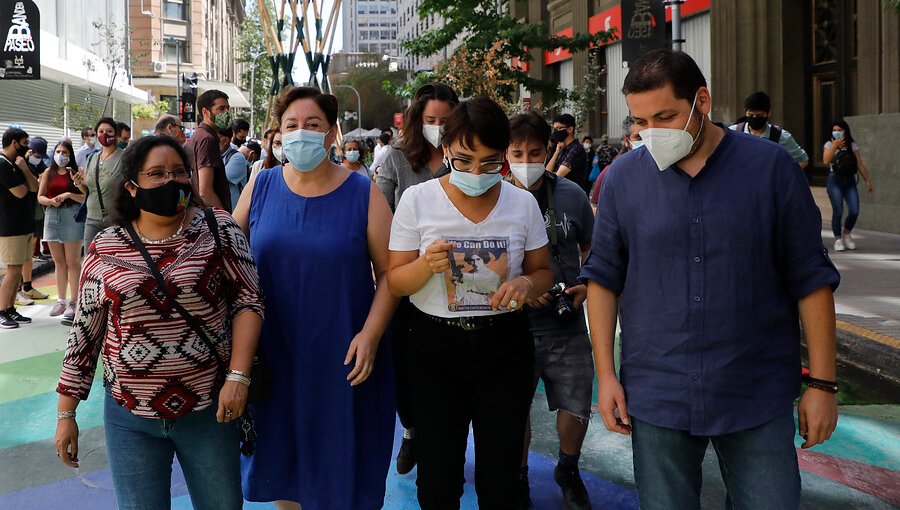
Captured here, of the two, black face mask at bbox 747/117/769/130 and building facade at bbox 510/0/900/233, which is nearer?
black face mask at bbox 747/117/769/130

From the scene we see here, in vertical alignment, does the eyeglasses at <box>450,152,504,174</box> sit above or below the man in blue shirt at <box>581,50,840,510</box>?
above

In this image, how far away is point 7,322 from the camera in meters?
9.69

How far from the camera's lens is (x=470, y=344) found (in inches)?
133

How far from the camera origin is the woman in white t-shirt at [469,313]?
3400 millimetres

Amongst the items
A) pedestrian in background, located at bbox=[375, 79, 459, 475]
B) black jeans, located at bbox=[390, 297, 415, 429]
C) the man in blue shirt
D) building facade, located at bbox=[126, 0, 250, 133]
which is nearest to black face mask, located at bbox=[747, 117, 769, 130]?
pedestrian in background, located at bbox=[375, 79, 459, 475]

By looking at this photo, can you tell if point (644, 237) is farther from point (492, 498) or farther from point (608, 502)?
point (608, 502)

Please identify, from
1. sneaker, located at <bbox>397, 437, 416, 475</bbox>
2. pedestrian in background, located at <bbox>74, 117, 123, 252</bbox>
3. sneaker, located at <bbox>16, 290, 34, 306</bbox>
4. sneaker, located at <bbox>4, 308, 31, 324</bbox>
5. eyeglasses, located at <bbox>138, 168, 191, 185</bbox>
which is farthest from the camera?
sneaker, located at <bbox>16, 290, 34, 306</bbox>

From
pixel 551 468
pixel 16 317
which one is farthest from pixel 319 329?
pixel 16 317

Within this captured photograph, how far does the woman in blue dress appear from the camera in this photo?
3613 millimetres

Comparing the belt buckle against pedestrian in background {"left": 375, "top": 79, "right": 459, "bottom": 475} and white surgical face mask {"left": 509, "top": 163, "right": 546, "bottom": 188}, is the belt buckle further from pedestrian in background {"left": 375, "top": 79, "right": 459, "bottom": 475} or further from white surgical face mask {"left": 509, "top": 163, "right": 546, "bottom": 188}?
pedestrian in background {"left": 375, "top": 79, "right": 459, "bottom": 475}

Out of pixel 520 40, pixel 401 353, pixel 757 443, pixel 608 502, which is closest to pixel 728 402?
pixel 757 443

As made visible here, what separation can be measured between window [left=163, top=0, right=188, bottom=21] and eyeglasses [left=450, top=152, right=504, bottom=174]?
80.2m

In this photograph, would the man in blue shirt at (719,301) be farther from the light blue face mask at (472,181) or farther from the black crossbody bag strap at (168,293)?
the black crossbody bag strap at (168,293)

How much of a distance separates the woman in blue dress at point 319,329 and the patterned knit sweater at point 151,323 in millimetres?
441
